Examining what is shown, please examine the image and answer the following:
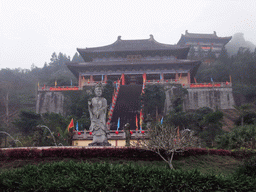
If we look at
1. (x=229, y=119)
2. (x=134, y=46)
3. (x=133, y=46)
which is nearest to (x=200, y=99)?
(x=229, y=119)

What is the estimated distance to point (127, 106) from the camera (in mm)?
25500

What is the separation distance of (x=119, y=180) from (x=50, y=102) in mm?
26993

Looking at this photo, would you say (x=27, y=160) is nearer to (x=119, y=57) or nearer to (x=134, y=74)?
(x=134, y=74)

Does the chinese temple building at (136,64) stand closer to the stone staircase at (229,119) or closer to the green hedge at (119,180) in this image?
the stone staircase at (229,119)

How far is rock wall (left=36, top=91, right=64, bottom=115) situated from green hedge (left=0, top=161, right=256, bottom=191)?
24898 mm

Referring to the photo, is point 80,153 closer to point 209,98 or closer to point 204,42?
point 209,98

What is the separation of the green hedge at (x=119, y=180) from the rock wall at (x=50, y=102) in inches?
980

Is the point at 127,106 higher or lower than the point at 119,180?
higher

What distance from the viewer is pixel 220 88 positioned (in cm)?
3056

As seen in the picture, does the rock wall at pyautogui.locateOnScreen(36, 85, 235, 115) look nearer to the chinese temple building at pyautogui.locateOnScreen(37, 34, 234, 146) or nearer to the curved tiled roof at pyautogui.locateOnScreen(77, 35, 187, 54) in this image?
the chinese temple building at pyautogui.locateOnScreen(37, 34, 234, 146)

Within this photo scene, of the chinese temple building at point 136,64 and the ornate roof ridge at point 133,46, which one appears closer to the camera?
the chinese temple building at point 136,64

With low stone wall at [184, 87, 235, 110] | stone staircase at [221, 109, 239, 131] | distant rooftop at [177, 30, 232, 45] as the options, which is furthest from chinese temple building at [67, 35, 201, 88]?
distant rooftop at [177, 30, 232, 45]

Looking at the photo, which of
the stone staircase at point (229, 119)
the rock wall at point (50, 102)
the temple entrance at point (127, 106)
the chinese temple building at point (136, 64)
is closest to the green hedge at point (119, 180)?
the temple entrance at point (127, 106)

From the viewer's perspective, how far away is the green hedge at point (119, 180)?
20.6ft
